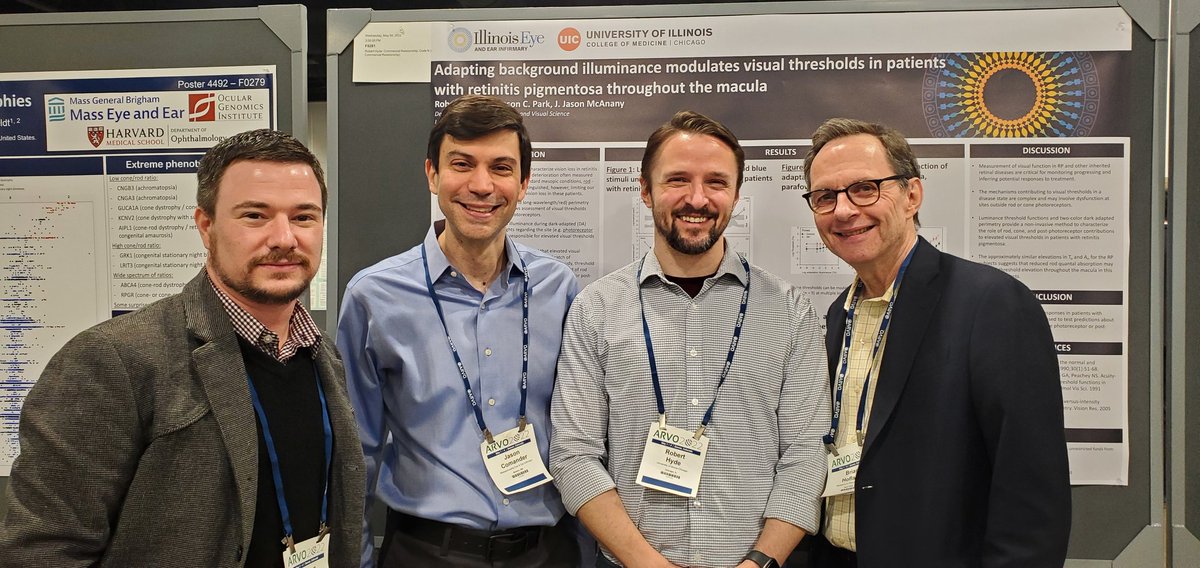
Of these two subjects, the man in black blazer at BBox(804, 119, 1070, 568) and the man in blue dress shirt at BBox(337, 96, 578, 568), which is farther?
the man in blue dress shirt at BBox(337, 96, 578, 568)

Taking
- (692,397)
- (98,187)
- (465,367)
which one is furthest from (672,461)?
(98,187)

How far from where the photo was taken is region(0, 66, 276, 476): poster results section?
2719 millimetres

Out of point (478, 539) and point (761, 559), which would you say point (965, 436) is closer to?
point (761, 559)

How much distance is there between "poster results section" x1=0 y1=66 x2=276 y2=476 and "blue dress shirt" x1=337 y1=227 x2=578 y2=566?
1072mm

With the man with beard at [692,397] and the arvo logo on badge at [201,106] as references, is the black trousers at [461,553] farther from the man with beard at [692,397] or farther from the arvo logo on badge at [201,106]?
the arvo logo on badge at [201,106]

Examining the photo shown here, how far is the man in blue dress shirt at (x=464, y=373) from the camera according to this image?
2.03m

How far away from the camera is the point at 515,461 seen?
2.05 meters

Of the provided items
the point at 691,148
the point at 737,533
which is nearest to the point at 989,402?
the point at 737,533

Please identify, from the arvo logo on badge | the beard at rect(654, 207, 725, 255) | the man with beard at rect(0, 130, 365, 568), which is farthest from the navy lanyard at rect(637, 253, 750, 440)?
the arvo logo on badge

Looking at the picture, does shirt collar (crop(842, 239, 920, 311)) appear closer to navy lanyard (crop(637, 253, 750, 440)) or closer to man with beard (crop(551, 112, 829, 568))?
man with beard (crop(551, 112, 829, 568))

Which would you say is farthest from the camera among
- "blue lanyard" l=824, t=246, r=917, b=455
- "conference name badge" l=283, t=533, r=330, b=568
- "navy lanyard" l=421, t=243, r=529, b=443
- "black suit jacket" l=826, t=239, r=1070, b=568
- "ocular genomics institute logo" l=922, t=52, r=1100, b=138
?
"ocular genomics institute logo" l=922, t=52, r=1100, b=138

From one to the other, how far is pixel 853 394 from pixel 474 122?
1366mm

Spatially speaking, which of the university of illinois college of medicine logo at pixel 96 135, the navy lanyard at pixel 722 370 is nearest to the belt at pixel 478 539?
the navy lanyard at pixel 722 370

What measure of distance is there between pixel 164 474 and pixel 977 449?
193 cm
